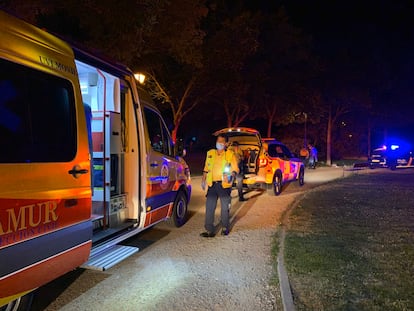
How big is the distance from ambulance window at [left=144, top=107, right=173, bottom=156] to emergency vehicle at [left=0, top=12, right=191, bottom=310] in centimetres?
41

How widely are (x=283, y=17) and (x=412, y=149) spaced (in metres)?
13.0

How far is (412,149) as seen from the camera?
2820 centimetres

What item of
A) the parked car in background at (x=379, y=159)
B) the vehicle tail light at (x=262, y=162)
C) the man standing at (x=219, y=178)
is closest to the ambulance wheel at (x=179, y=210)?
the man standing at (x=219, y=178)

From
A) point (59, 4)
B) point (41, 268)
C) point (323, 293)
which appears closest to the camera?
point (41, 268)

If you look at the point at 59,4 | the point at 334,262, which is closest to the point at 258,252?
the point at 334,262

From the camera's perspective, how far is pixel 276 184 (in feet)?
41.9

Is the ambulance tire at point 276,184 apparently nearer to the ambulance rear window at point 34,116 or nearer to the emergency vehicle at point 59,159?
the emergency vehicle at point 59,159

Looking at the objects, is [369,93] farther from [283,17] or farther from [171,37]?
[171,37]

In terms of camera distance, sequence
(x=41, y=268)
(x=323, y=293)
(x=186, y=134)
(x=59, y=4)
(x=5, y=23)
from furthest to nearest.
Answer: (x=186, y=134)
(x=59, y=4)
(x=323, y=293)
(x=41, y=268)
(x=5, y=23)

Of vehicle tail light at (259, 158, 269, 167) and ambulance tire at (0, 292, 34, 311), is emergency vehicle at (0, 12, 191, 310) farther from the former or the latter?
vehicle tail light at (259, 158, 269, 167)

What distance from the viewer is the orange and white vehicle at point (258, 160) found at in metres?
12.1

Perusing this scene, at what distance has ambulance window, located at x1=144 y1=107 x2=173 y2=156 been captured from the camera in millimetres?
6781

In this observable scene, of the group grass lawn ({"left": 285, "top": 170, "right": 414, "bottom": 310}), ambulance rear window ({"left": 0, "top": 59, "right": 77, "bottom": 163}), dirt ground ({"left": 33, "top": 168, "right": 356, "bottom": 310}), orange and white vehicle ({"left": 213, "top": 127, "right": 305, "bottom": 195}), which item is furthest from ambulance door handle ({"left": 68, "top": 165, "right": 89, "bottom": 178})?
orange and white vehicle ({"left": 213, "top": 127, "right": 305, "bottom": 195})

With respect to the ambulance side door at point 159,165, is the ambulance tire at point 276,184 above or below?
below
